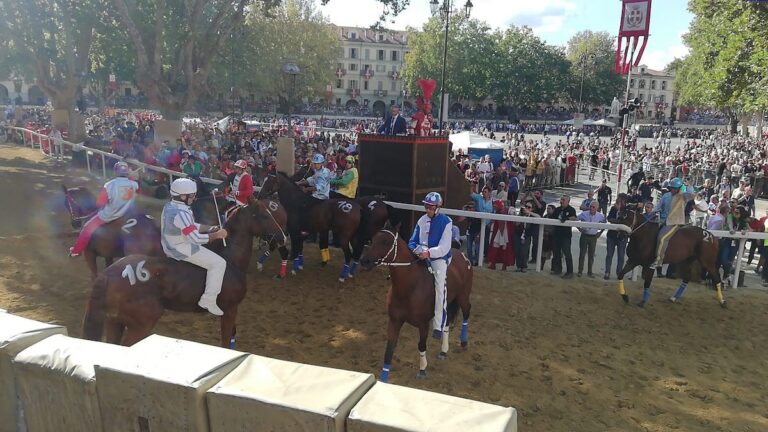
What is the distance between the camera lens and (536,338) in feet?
26.9

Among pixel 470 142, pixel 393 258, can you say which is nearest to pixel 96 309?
pixel 393 258

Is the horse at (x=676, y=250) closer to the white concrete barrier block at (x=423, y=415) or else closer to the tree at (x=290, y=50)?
the white concrete barrier block at (x=423, y=415)

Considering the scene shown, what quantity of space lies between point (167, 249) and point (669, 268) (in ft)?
33.8

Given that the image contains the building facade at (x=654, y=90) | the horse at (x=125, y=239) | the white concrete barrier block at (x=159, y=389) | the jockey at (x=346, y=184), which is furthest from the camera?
the building facade at (x=654, y=90)

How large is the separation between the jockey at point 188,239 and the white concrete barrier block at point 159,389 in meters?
3.07

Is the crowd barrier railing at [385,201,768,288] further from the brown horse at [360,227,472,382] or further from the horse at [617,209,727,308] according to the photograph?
the brown horse at [360,227,472,382]

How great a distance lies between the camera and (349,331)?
813cm

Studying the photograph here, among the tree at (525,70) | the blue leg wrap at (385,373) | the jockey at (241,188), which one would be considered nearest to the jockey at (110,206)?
the jockey at (241,188)

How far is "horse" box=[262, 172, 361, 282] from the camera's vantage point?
10.6m

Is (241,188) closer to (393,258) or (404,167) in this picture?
(404,167)

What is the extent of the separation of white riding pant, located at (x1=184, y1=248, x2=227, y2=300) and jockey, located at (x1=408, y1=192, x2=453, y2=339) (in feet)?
8.02

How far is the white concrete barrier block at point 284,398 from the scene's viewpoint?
110 inches

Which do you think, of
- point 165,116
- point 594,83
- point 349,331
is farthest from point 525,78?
point 349,331

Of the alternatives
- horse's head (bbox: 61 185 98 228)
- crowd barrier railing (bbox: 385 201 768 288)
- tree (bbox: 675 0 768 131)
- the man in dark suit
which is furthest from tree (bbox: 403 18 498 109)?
horse's head (bbox: 61 185 98 228)
